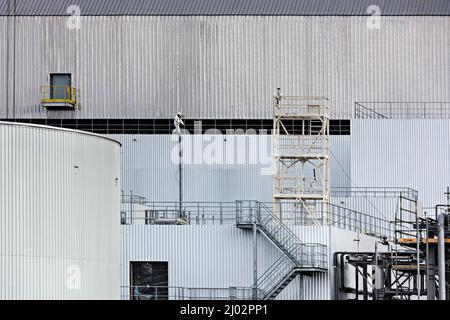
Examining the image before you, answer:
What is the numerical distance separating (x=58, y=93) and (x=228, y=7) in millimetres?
10093

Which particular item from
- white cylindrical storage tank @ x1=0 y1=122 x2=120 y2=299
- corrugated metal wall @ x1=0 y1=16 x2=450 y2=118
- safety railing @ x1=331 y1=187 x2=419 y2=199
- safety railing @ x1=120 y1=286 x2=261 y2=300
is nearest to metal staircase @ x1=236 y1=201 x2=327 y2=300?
safety railing @ x1=120 y1=286 x2=261 y2=300

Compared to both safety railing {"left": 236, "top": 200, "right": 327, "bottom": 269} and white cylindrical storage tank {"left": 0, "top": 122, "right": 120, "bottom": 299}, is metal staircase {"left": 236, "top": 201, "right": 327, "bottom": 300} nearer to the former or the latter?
safety railing {"left": 236, "top": 200, "right": 327, "bottom": 269}

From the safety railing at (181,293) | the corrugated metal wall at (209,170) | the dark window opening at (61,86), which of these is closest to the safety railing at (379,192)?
the corrugated metal wall at (209,170)

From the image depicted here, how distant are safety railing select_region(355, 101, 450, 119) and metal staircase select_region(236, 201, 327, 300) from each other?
16.1 meters

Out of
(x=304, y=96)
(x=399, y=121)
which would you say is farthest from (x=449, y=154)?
(x=304, y=96)

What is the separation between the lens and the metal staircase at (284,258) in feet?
168

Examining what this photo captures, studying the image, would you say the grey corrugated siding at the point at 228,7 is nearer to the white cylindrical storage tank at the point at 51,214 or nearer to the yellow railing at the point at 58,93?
the yellow railing at the point at 58,93

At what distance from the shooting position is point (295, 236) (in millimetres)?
52656

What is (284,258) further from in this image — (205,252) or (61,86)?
(61,86)

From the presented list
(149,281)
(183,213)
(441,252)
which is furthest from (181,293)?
(441,252)

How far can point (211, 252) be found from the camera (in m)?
53.4

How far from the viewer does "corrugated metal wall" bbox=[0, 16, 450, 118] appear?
6800 centimetres

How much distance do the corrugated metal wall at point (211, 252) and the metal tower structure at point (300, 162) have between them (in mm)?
2591
